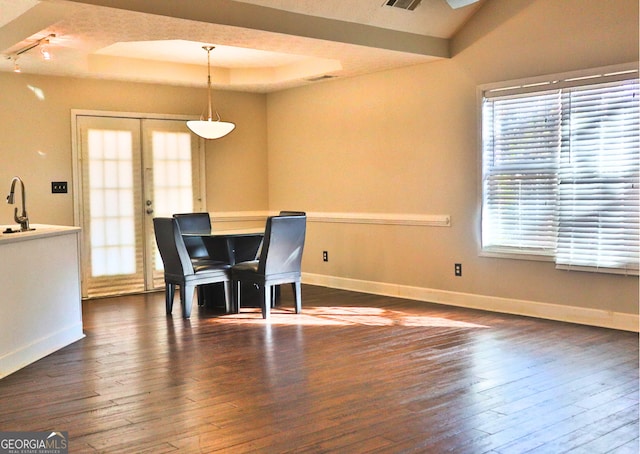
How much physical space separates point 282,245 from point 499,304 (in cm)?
205

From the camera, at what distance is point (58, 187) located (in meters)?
7.24

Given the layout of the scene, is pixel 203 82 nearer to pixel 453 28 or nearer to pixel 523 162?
pixel 453 28

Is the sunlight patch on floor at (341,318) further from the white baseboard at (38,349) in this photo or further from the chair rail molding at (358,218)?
the white baseboard at (38,349)

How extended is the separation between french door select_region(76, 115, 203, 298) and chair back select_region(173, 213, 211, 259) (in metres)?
0.91

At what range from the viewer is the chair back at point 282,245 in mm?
5980

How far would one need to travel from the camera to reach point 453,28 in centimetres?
640

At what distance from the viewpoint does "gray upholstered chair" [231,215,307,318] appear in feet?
19.7

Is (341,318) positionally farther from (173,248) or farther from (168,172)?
(168,172)

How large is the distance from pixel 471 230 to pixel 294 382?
300 cm

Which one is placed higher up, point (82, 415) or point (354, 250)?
point (354, 250)

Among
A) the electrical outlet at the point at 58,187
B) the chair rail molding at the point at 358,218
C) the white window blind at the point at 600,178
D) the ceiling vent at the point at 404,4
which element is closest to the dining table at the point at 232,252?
the chair rail molding at the point at 358,218

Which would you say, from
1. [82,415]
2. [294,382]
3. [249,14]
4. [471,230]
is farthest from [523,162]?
[82,415]

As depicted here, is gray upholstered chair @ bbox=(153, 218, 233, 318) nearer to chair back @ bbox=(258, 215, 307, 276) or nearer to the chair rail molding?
chair back @ bbox=(258, 215, 307, 276)

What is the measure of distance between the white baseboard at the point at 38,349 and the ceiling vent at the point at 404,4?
364 centimetres
